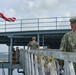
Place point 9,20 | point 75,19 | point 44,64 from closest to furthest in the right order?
1. point 75,19
2. point 44,64
3. point 9,20

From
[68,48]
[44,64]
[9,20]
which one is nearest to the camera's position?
[68,48]

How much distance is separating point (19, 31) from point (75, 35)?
2322 centimetres

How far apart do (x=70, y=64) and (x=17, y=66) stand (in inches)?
745

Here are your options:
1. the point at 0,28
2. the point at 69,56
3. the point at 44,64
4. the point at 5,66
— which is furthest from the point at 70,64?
the point at 0,28

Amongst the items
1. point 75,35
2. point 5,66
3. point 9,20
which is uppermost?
point 9,20

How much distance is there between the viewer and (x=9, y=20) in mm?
29297

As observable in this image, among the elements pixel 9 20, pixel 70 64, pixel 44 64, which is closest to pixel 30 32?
pixel 9 20

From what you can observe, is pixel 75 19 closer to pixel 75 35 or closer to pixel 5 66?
pixel 75 35

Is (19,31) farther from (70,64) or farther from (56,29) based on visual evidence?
(70,64)

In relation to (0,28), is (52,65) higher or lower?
lower

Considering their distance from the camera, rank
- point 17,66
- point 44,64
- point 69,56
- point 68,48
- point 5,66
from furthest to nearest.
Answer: point 5,66 → point 17,66 → point 44,64 → point 68,48 → point 69,56

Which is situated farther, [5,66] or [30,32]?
[30,32]

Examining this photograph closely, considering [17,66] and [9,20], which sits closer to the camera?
[17,66]

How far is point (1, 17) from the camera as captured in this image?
30.3m
